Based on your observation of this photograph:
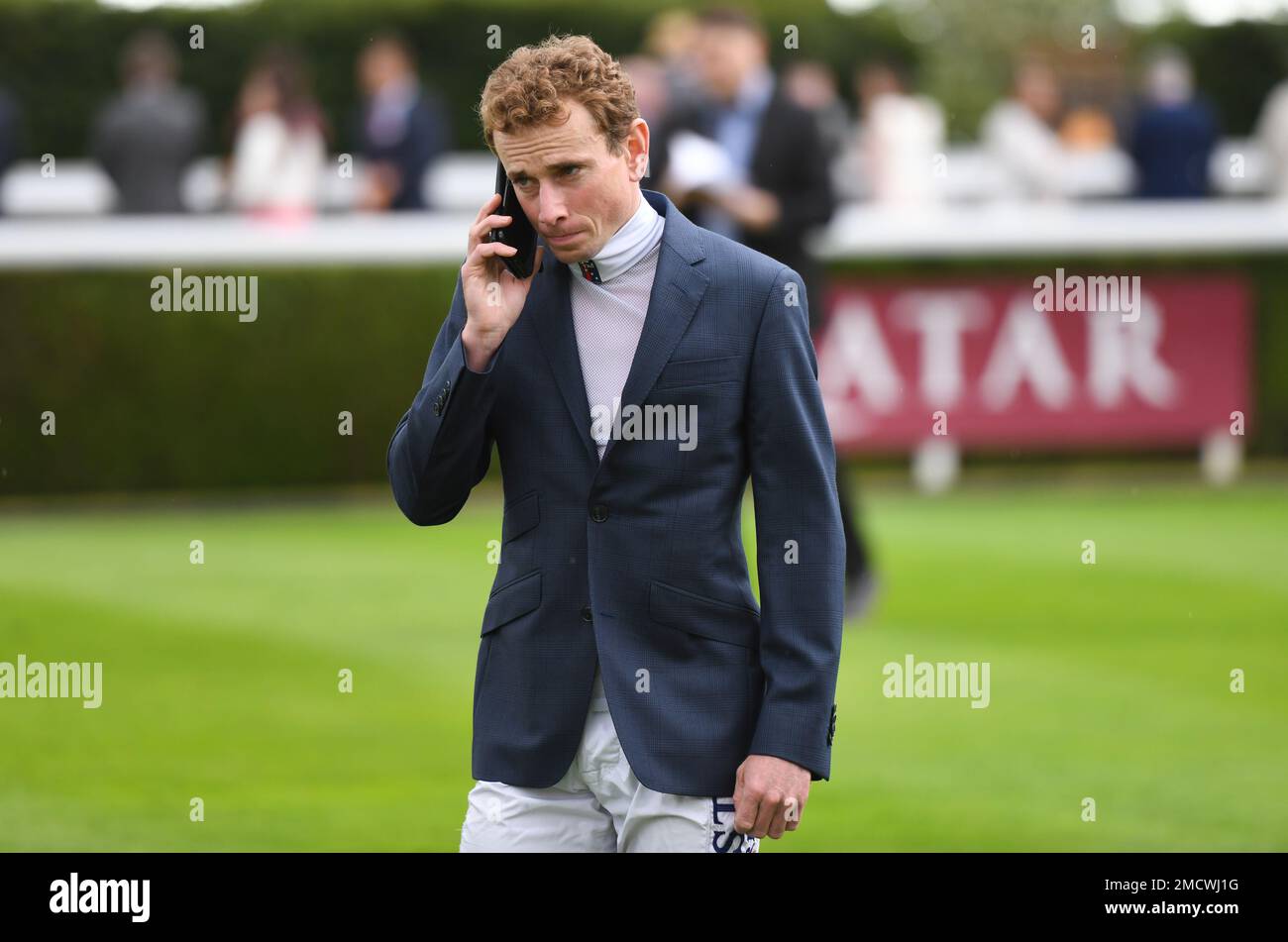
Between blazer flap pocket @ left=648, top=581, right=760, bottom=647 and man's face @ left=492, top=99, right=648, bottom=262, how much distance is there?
2.01 feet

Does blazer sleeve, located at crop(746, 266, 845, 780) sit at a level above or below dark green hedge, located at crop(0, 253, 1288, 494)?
above

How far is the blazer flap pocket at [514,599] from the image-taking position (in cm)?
377

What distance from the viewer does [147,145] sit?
16000 mm

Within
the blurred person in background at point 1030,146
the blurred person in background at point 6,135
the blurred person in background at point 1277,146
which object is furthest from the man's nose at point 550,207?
the blurred person in background at point 1277,146

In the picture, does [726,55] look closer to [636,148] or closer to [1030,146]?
[636,148]

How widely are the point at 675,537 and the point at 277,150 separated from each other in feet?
44.3

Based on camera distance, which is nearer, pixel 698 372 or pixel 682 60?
pixel 698 372

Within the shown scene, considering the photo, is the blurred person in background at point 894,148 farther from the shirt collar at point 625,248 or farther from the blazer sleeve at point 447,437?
the blazer sleeve at point 447,437

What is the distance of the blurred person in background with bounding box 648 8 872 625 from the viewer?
31.3ft

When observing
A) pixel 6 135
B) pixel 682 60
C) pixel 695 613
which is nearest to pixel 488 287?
pixel 695 613

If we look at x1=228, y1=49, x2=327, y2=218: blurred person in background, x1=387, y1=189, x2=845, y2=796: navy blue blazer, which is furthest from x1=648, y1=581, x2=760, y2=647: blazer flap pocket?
x1=228, y1=49, x2=327, y2=218: blurred person in background

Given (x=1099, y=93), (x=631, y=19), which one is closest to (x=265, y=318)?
(x=631, y=19)

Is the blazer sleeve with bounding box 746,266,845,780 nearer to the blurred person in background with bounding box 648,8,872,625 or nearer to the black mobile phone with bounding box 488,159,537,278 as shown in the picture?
the black mobile phone with bounding box 488,159,537,278
